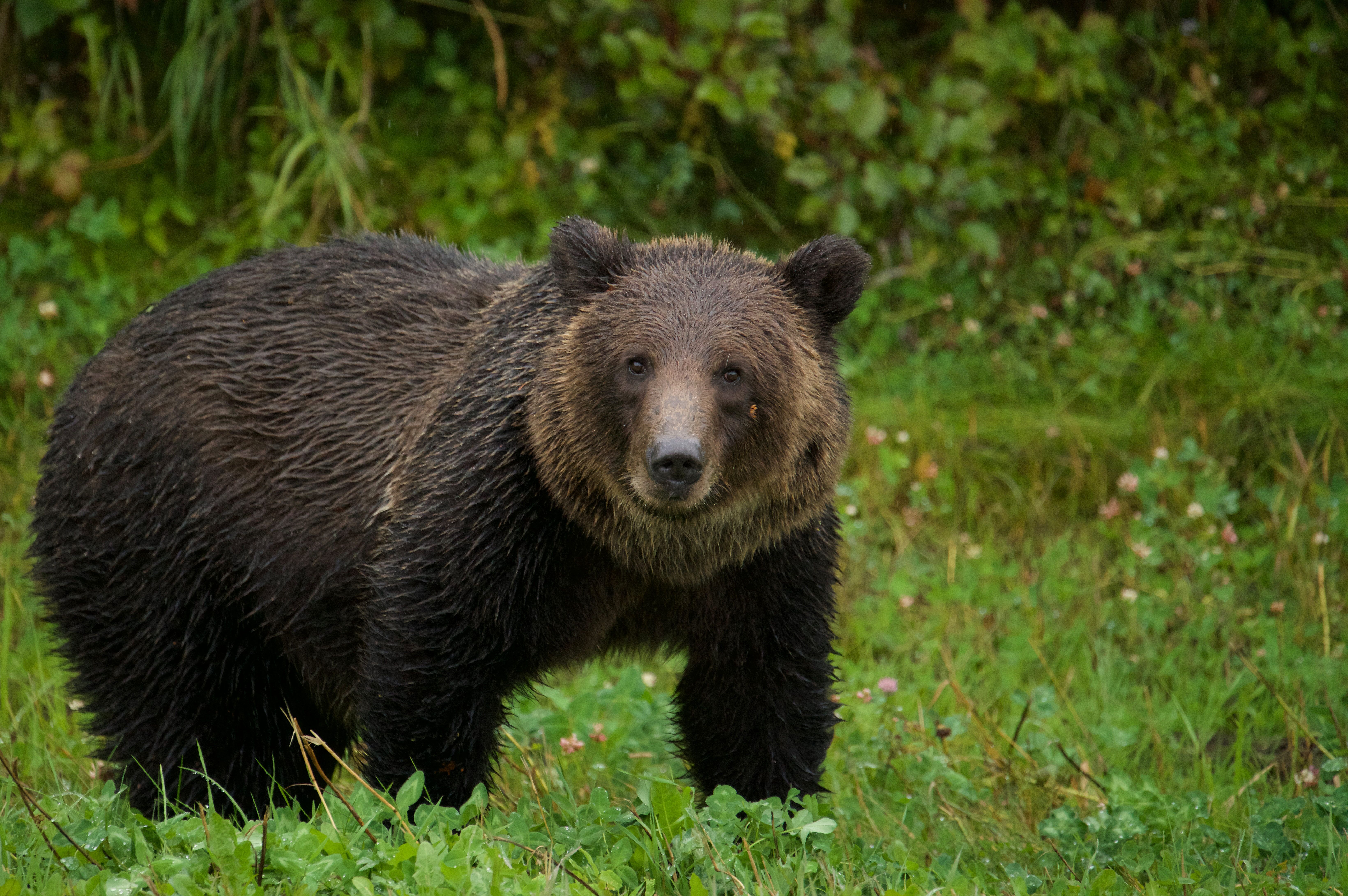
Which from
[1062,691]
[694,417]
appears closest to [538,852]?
[694,417]

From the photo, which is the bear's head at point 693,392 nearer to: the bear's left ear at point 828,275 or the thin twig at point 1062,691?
the bear's left ear at point 828,275

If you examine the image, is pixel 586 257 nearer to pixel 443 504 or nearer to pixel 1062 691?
pixel 443 504

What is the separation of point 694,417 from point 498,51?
194 inches

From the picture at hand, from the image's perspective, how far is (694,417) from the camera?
12.3ft

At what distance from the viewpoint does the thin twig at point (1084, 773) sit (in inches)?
178

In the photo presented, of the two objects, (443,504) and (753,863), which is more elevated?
(443,504)

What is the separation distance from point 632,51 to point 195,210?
266cm

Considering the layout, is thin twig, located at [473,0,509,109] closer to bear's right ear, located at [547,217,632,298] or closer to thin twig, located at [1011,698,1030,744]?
bear's right ear, located at [547,217,632,298]

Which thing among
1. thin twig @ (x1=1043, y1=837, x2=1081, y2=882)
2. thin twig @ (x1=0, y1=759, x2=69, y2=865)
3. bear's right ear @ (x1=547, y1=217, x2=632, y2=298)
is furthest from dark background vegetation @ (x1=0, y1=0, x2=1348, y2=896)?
bear's right ear @ (x1=547, y1=217, x2=632, y2=298)

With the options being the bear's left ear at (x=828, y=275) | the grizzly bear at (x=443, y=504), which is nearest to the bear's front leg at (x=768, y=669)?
the grizzly bear at (x=443, y=504)

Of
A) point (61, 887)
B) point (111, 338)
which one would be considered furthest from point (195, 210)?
point (61, 887)

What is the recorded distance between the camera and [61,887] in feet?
10.6

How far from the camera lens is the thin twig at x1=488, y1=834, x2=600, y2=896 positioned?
3.46 m

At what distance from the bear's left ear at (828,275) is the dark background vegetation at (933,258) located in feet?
4.30
